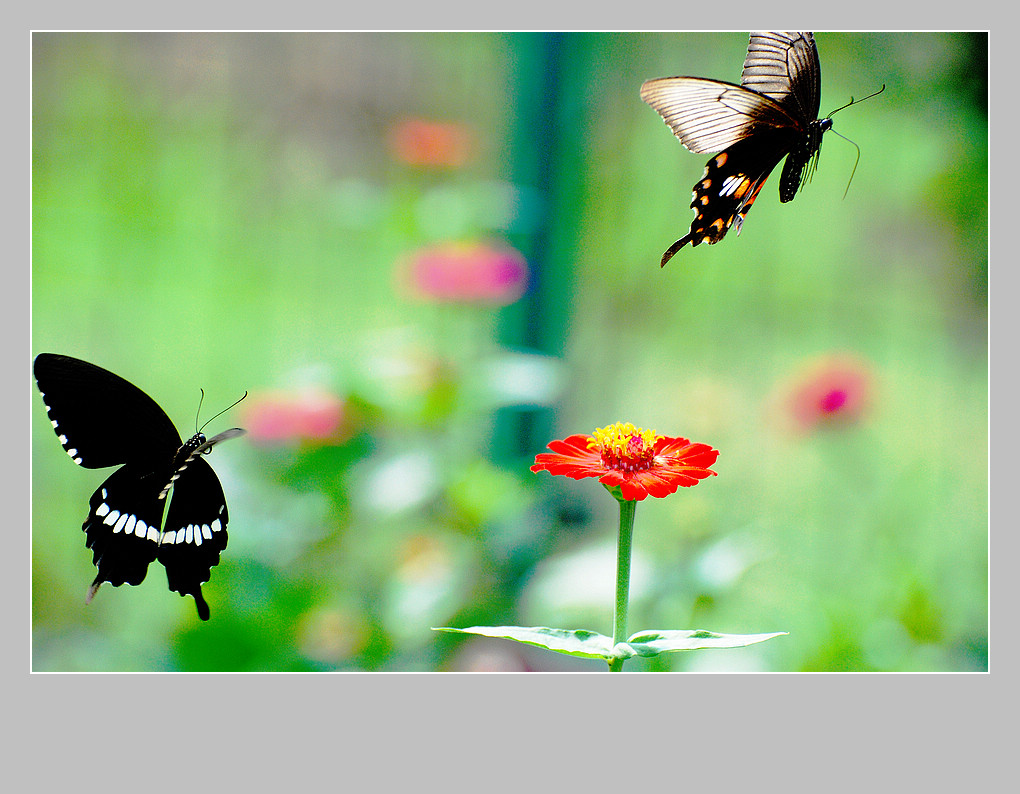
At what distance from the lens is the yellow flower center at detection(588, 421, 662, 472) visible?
0.35 meters

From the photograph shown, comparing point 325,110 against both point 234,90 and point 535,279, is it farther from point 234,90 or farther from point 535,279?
point 535,279

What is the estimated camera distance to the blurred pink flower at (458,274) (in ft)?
3.19

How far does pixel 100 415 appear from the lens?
36 centimetres

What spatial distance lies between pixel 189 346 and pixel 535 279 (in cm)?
51

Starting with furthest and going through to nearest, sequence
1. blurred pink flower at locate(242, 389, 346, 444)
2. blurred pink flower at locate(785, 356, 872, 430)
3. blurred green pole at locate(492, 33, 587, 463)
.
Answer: blurred green pole at locate(492, 33, 587, 463) < blurred pink flower at locate(785, 356, 872, 430) < blurred pink flower at locate(242, 389, 346, 444)

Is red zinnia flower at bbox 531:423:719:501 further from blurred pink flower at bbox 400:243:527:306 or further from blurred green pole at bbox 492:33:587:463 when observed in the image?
blurred green pole at bbox 492:33:587:463

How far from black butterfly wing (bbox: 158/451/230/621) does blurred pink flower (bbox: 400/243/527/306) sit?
0.64 meters

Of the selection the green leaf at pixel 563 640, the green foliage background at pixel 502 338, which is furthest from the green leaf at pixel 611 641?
the green foliage background at pixel 502 338

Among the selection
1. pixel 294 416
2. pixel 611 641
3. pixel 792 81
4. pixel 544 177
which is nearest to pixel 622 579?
pixel 611 641

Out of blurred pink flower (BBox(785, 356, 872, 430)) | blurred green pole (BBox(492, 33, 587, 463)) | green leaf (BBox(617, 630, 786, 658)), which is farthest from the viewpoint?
blurred green pole (BBox(492, 33, 587, 463))

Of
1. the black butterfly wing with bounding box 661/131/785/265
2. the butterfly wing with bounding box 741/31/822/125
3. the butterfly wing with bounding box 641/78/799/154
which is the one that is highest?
the butterfly wing with bounding box 741/31/822/125

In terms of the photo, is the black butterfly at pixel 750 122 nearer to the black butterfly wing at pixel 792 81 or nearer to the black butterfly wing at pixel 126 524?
the black butterfly wing at pixel 792 81

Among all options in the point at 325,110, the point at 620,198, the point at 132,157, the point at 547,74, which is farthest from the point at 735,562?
the point at 132,157

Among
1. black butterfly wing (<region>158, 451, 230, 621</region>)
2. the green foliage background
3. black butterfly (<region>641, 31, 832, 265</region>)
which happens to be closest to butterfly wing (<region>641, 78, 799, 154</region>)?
black butterfly (<region>641, 31, 832, 265</region>)
